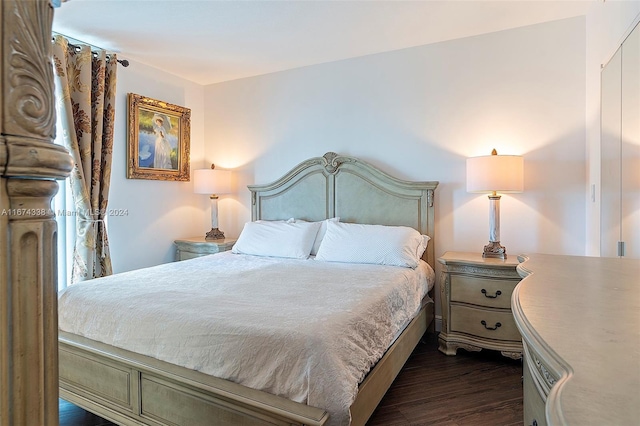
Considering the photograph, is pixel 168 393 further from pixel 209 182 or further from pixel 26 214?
pixel 209 182

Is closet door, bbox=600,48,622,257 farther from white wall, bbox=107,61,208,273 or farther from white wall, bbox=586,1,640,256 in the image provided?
white wall, bbox=107,61,208,273

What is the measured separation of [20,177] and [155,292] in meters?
1.60

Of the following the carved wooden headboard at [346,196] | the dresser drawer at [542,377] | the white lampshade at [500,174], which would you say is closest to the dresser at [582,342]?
the dresser drawer at [542,377]

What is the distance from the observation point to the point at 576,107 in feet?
8.77

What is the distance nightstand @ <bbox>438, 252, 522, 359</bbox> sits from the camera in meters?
2.43

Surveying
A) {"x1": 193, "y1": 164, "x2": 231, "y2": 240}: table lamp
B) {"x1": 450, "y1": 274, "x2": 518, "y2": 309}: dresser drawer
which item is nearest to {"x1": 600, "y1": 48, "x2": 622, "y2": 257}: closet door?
{"x1": 450, "y1": 274, "x2": 518, "y2": 309}: dresser drawer

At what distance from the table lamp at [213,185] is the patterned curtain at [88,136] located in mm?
881

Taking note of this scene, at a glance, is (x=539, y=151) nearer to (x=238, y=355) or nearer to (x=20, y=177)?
(x=238, y=355)

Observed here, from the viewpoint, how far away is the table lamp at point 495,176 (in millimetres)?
2553


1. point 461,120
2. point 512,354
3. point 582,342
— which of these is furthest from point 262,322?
point 461,120

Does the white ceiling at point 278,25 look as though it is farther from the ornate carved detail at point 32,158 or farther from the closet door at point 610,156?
the ornate carved detail at point 32,158

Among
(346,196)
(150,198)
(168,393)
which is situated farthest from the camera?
(150,198)

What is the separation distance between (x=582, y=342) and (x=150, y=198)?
3735mm

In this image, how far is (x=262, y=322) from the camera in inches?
56.4
